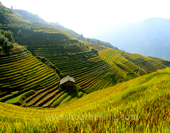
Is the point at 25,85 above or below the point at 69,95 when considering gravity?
above

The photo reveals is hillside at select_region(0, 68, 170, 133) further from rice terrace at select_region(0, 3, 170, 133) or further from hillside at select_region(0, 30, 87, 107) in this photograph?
hillside at select_region(0, 30, 87, 107)

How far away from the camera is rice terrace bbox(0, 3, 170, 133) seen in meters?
1.92

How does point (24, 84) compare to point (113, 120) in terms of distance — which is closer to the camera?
point (113, 120)

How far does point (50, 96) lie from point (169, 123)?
29729mm

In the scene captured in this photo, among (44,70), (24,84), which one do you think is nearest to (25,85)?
(24,84)

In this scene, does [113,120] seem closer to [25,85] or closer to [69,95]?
[69,95]

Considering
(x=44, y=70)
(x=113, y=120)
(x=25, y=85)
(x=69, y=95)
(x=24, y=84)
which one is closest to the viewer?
(x=113, y=120)

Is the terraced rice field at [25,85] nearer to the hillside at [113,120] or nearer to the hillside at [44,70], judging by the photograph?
the hillside at [44,70]

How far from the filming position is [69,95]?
3206 centimetres

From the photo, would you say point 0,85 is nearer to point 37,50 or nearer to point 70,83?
point 70,83

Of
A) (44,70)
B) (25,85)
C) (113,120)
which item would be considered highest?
(113,120)

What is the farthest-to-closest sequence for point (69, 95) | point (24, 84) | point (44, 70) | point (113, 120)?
point (44, 70) < point (69, 95) < point (24, 84) < point (113, 120)

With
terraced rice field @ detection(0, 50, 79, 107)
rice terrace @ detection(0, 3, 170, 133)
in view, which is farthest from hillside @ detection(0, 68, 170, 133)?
terraced rice field @ detection(0, 50, 79, 107)

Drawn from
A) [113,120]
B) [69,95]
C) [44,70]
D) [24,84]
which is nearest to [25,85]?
[24,84]
